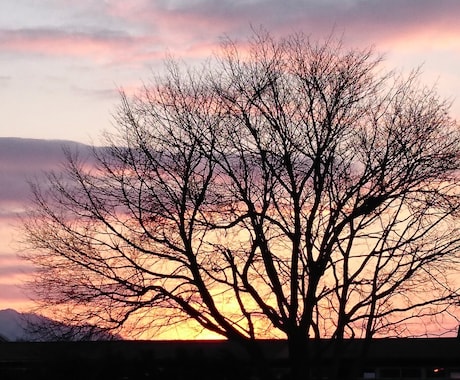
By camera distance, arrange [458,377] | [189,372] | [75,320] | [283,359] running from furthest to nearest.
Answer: [458,377] < [283,359] < [75,320] < [189,372]

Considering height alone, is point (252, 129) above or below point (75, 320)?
above

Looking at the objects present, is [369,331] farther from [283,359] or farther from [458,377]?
[458,377]

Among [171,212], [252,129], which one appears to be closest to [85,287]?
[171,212]

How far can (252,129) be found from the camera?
26562 mm

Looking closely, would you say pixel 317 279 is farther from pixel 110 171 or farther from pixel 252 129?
pixel 110 171

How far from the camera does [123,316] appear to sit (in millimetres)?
26359

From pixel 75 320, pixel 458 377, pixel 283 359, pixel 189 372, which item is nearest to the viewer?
pixel 189 372

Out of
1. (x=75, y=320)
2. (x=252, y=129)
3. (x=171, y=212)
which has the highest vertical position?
(x=252, y=129)

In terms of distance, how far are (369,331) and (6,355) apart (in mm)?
17302

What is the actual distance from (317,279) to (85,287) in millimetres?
5728

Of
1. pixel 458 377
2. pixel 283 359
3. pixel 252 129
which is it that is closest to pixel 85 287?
pixel 252 129

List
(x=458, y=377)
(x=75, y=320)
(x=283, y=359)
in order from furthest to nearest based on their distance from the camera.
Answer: (x=458, y=377) → (x=283, y=359) → (x=75, y=320)

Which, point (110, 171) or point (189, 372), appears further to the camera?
point (110, 171)

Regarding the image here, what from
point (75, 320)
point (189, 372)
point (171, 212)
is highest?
point (171, 212)
